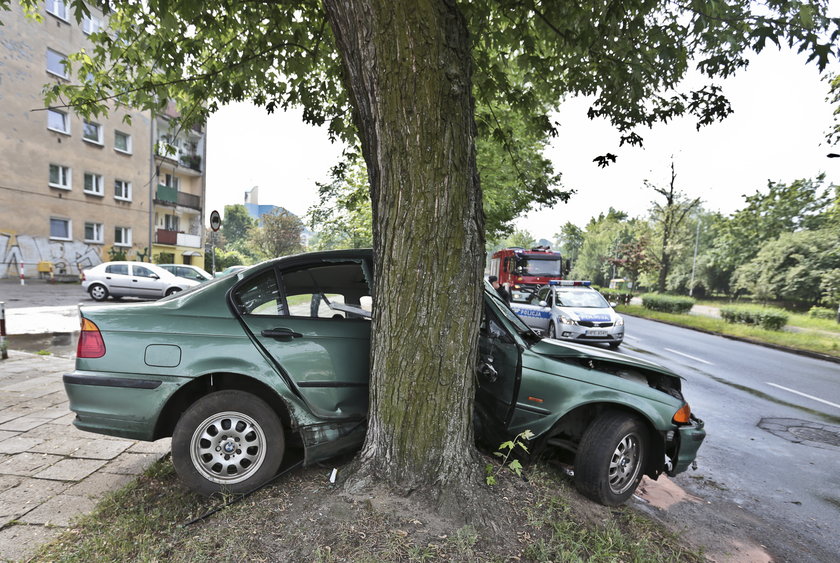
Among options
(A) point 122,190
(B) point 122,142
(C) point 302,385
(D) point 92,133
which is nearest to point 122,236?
(A) point 122,190

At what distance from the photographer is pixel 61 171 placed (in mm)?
23750

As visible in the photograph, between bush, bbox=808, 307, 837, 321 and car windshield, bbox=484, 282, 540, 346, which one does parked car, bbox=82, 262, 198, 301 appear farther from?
bush, bbox=808, 307, 837, 321

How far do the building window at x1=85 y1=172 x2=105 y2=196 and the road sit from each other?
2941cm

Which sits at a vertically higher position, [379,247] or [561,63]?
[561,63]

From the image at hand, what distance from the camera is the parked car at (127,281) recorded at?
16.4 m

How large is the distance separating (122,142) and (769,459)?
32994 mm

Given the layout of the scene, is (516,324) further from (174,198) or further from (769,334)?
(174,198)

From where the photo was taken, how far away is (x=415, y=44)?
2.39 metres

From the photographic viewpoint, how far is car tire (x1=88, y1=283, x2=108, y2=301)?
16.4m

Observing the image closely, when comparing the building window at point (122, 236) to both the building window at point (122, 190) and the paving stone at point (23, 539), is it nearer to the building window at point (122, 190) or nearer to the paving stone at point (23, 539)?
the building window at point (122, 190)

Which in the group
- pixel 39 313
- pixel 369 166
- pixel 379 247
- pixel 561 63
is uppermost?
pixel 561 63

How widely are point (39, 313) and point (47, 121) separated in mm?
16212

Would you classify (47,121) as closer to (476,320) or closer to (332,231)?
(332,231)

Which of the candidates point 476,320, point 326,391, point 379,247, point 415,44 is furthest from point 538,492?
point 415,44
